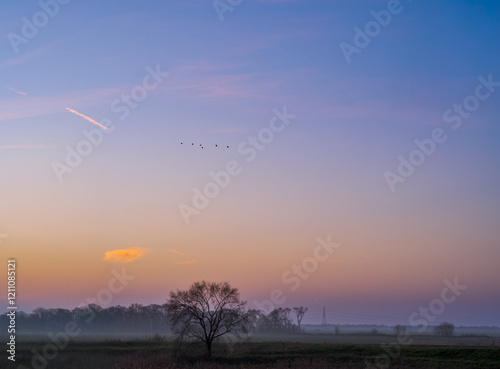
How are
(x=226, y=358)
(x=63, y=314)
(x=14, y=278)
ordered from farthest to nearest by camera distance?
(x=63, y=314) → (x=226, y=358) → (x=14, y=278)

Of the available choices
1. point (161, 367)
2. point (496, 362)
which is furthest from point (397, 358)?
point (161, 367)

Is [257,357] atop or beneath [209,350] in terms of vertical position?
beneath

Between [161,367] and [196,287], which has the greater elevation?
[196,287]

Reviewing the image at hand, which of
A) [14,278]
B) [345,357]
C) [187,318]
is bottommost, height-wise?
[345,357]

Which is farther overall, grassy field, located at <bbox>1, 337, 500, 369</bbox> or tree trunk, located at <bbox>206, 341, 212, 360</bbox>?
tree trunk, located at <bbox>206, 341, 212, 360</bbox>

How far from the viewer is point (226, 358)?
59.8 m

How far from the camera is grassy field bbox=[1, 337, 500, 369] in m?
51.0

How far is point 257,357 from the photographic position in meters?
59.1

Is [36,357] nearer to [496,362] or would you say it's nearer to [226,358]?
[226,358]

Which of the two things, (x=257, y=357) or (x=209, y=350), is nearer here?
(x=257, y=357)

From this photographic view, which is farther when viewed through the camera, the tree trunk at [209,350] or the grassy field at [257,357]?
the tree trunk at [209,350]

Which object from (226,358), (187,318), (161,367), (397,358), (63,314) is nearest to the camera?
(161,367)

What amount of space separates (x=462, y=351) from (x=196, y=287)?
31931mm

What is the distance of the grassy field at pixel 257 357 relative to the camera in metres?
51.0
